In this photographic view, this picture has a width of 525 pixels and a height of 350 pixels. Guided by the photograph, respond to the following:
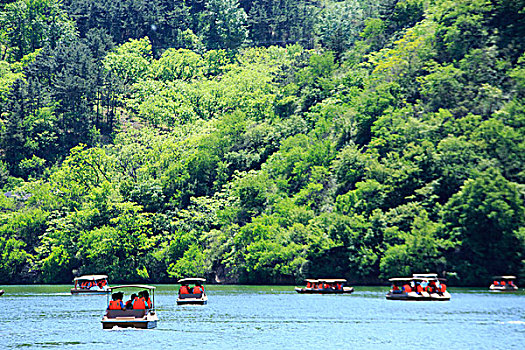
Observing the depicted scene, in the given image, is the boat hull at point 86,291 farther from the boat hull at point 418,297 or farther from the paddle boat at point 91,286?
the boat hull at point 418,297

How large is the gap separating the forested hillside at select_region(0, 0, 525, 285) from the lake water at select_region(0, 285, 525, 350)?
15.5m

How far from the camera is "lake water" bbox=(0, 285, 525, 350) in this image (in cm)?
6066

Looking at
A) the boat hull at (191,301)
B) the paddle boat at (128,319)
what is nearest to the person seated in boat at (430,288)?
the boat hull at (191,301)

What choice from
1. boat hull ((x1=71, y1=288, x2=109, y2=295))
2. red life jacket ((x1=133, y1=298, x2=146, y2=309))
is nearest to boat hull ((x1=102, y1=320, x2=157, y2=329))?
red life jacket ((x1=133, y1=298, x2=146, y2=309))

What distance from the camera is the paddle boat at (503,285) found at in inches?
4139

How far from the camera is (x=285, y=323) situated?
2872 inches

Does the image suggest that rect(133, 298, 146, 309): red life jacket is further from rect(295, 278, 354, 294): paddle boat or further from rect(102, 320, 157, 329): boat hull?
rect(295, 278, 354, 294): paddle boat

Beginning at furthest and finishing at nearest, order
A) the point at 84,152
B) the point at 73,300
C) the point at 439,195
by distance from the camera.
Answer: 1. the point at 84,152
2. the point at 439,195
3. the point at 73,300

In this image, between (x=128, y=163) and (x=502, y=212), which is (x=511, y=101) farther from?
(x=128, y=163)

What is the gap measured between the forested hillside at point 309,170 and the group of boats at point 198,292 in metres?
7.80

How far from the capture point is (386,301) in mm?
93375

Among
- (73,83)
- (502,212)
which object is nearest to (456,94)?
(502,212)

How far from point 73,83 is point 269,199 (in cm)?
6390

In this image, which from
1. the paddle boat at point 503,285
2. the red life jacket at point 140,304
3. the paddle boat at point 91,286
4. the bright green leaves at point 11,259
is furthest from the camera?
the bright green leaves at point 11,259
